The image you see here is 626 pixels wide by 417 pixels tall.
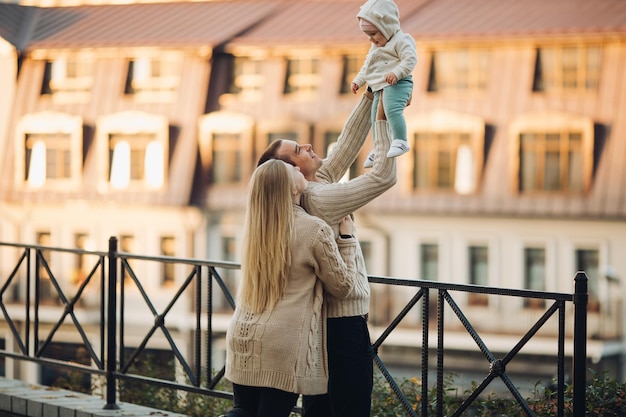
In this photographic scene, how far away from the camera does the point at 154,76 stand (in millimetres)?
34562

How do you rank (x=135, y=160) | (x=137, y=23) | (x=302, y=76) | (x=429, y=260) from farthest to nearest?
(x=135, y=160), (x=137, y=23), (x=302, y=76), (x=429, y=260)

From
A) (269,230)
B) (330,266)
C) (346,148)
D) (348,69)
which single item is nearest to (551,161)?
(348,69)

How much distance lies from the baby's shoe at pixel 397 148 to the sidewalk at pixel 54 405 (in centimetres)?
260

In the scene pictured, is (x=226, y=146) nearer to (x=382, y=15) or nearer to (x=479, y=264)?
(x=479, y=264)

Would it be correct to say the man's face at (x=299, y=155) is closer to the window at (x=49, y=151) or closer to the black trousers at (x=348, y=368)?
the black trousers at (x=348, y=368)

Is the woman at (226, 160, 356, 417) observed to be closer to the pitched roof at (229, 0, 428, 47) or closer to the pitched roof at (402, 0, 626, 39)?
the pitched roof at (402, 0, 626, 39)

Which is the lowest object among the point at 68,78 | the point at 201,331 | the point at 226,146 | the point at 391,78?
the point at 201,331

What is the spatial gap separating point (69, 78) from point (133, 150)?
9.60 feet

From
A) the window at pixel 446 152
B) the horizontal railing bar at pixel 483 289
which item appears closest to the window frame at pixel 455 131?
the window at pixel 446 152

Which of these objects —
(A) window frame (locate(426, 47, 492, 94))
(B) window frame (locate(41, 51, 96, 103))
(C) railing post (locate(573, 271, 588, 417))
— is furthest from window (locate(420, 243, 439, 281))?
(C) railing post (locate(573, 271, 588, 417))

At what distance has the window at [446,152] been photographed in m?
32.1

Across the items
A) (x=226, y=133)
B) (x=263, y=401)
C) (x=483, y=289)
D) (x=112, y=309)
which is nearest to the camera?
(x=263, y=401)

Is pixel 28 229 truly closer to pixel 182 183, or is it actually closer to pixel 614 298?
pixel 182 183

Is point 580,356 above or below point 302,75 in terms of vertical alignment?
below
